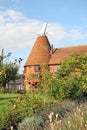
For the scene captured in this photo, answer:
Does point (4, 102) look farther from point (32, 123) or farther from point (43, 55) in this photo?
point (43, 55)

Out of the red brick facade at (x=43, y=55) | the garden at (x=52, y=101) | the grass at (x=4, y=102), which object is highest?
the red brick facade at (x=43, y=55)

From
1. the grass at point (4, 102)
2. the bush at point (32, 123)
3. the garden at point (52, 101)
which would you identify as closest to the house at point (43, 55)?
the grass at point (4, 102)

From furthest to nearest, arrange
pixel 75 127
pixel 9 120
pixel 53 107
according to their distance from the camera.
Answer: pixel 53 107
pixel 9 120
pixel 75 127

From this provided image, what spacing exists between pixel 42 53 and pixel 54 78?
136 feet

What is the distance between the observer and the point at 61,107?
15.9 m

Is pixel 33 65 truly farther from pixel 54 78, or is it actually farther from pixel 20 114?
pixel 20 114

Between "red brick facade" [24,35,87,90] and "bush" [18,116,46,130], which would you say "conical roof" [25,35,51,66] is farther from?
"bush" [18,116,46,130]

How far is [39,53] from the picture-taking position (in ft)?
204

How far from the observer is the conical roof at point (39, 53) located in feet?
203

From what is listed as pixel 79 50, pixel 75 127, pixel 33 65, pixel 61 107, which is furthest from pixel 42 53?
pixel 75 127

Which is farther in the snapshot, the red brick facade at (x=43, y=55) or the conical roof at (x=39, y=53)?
the conical roof at (x=39, y=53)

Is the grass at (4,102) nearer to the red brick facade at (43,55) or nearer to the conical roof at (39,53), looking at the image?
the red brick facade at (43,55)

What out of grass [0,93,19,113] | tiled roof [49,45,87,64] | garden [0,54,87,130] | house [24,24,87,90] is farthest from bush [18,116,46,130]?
house [24,24,87,90]

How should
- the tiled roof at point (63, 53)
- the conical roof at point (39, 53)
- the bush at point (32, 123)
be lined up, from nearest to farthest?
the bush at point (32, 123) → the tiled roof at point (63, 53) → the conical roof at point (39, 53)
